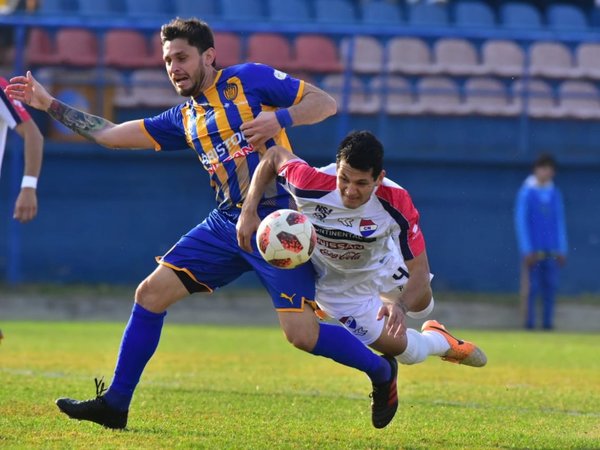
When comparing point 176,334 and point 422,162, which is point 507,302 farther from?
point 176,334

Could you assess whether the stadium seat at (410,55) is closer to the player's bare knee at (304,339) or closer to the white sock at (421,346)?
the white sock at (421,346)

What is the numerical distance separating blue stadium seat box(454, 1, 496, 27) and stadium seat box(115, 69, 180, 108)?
18.6ft

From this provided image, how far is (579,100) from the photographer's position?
61.1 feet

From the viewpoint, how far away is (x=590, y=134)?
1822 centimetres

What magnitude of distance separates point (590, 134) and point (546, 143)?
705 mm

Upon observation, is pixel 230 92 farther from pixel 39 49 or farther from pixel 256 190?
pixel 39 49

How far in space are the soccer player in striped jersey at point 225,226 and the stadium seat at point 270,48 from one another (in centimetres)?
1132

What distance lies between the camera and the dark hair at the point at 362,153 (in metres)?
5.92

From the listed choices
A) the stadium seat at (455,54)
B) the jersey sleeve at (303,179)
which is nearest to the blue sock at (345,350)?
the jersey sleeve at (303,179)

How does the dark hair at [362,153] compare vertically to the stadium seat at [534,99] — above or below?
below

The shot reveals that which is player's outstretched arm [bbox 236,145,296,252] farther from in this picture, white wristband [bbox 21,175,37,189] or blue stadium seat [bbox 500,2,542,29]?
blue stadium seat [bbox 500,2,542,29]

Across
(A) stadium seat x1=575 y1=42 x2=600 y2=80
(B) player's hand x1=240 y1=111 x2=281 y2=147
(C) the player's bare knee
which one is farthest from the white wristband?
(A) stadium seat x1=575 y1=42 x2=600 y2=80

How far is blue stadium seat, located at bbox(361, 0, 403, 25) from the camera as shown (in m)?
19.9

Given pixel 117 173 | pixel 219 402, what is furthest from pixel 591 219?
pixel 219 402
